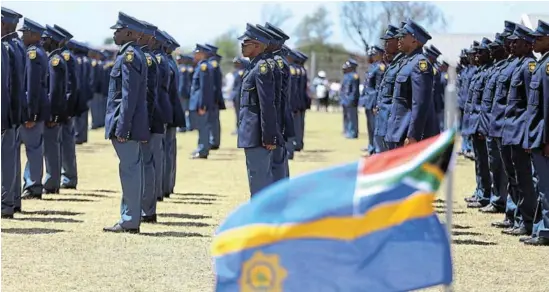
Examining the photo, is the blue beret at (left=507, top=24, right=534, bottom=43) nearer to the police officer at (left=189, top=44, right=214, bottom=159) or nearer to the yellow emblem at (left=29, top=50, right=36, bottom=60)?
the yellow emblem at (left=29, top=50, right=36, bottom=60)

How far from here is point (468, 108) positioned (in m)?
14.2

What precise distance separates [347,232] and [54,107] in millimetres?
9556

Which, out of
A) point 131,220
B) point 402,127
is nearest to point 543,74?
point 402,127

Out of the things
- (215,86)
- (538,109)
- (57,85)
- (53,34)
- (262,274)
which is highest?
(53,34)

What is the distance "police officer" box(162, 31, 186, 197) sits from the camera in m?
13.4

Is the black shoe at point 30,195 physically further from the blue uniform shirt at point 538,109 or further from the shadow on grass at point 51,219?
the blue uniform shirt at point 538,109

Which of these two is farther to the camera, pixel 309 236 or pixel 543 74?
pixel 543 74

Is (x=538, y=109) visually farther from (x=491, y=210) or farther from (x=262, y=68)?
(x=491, y=210)

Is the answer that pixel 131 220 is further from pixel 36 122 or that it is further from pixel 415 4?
pixel 415 4

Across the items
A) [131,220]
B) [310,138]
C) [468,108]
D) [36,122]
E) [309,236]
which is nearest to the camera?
[309,236]

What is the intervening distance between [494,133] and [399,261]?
685 cm

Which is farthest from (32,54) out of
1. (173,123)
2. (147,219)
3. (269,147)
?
(269,147)

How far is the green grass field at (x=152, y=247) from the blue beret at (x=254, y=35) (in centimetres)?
191

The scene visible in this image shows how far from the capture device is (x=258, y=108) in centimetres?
1095
